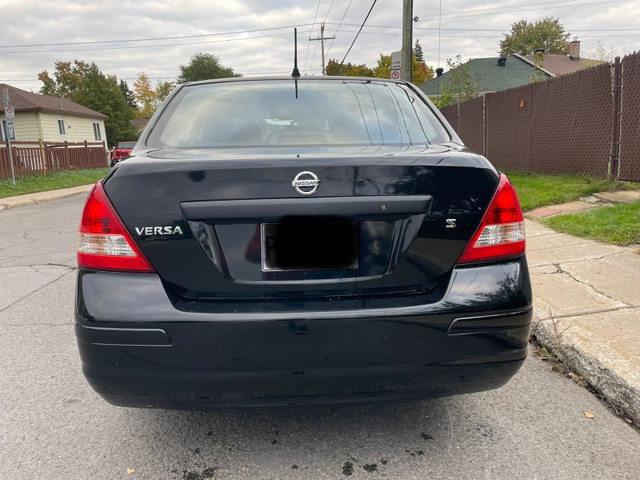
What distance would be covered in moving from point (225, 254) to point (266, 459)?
0.95 meters

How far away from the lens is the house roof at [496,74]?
37469mm

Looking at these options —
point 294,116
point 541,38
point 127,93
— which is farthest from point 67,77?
point 294,116

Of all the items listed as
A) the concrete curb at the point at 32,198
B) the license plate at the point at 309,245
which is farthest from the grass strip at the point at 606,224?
the concrete curb at the point at 32,198

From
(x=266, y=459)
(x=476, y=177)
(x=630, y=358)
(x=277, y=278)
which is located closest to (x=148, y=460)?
(x=266, y=459)

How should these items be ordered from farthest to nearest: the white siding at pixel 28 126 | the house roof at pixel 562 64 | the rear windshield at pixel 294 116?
the house roof at pixel 562 64 < the white siding at pixel 28 126 < the rear windshield at pixel 294 116

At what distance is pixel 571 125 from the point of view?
8.85 meters

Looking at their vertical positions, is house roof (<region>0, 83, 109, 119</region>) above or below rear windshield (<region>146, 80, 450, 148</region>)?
above

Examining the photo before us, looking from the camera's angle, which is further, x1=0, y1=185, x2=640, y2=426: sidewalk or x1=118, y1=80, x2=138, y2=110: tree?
x1=118, y1=80, x2=138, y2=110: tree

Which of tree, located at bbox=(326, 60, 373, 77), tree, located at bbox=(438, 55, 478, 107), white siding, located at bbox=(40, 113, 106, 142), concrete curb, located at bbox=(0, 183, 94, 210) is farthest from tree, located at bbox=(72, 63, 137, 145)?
tree, located at bbox=(438, 55, 478, 107)

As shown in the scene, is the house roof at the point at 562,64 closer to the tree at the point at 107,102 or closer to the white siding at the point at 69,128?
the white siding at the point at 69,128

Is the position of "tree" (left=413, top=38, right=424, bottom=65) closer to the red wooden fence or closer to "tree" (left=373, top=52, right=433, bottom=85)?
"tree" (left=373, top=52, right=433, bottom=85)

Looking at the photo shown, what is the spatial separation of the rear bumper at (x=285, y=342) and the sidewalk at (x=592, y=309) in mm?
1121

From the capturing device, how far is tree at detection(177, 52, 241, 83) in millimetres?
76562

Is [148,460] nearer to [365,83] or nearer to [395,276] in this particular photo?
[395,276]
